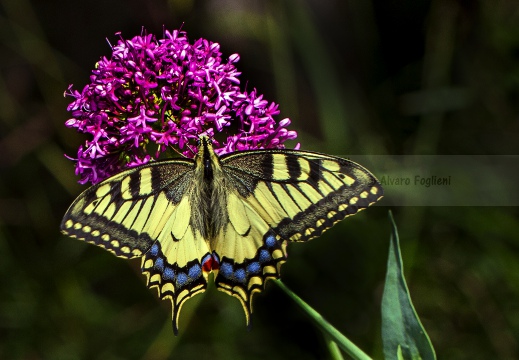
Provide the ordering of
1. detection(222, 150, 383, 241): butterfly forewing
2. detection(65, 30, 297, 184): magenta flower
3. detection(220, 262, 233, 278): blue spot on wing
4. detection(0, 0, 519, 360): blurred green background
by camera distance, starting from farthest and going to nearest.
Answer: detection(0, 0, 519, 360): blurred green background
detection(65, 30, 297, 184): magenta flower
detection(220, 262, 233, 278): blue spot on wing
detection(222, 150, 383, 241): butterfly forewing

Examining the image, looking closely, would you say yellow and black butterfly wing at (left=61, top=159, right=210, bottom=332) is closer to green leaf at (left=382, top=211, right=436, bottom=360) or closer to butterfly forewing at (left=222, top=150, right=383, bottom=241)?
butterfly forewing at (left=222, top=150, right=383, bottom=241)

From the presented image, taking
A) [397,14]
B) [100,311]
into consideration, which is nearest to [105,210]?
[100,311]

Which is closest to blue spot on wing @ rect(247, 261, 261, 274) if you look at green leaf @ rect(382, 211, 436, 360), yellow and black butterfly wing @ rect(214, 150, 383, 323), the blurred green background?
yellow and black butterfly wing @ rect(214, 150, 383, 323)

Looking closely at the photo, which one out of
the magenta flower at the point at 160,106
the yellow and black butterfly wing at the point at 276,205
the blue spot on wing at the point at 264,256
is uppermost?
the magenta flower at the point at 160,106

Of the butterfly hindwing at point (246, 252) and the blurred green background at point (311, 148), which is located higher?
the blurred green background at point (311, 148)

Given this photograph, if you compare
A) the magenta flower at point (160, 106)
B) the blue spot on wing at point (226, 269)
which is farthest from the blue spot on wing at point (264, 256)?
the magenta flower at point (160, 106)

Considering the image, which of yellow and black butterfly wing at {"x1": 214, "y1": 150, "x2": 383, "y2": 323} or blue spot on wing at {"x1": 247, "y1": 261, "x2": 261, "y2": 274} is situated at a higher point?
yellow and black butterfly wing at {"x1": 214, "y1": 150, "x2": 383, "y2": 323}

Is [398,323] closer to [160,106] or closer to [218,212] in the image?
[218,212]

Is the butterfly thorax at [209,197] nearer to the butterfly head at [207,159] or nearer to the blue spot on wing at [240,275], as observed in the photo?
the butterfly head at [207,159]
